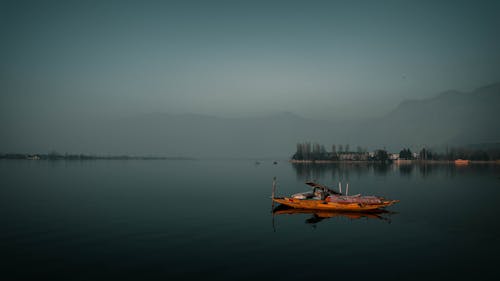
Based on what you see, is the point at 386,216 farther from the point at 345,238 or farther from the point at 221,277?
the point at 221,277

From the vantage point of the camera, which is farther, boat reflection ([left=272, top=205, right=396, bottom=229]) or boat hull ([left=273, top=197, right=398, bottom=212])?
boat hull ([left=273, top=197, right=398, bottom=212])

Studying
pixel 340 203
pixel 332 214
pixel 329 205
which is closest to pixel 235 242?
pixel 332 214

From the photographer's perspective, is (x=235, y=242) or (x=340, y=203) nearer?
(x=235, y=242)

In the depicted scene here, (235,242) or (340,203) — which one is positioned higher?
(340,203)

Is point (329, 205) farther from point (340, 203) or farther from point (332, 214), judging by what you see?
point (332, 214)

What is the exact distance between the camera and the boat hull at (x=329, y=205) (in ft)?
147

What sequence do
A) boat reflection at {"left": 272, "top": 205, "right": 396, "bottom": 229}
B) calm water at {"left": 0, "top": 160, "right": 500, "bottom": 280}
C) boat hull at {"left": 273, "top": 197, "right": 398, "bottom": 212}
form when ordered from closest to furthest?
calm water at {"left": 0, "top": 160, "right": 500, "bottom": 280} → boat reflection at {"left": 272, "top": 205, "right": 396, "bottom": 229} → boat hull at {"left": 273, "top": 197, "right": 398, "bottom": 212}

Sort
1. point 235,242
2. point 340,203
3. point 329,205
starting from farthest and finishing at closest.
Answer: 1. point 329,205
2. point 340,203
3. point 235,242

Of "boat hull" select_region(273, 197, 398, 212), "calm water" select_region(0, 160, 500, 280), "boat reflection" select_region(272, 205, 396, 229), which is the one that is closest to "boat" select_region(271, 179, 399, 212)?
"boat hull" select_region(273, 197, 398, 212)

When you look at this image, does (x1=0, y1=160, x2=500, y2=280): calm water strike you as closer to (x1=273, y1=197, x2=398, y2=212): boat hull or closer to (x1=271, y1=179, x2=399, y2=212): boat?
(x1=273, y1=197, x2=398, y2=212): boat hull

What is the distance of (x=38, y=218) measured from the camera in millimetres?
39281

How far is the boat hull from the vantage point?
44.7 m

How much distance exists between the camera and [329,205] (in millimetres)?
46000

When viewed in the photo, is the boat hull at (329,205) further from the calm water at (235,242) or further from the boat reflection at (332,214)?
the calm water at (235,242)
